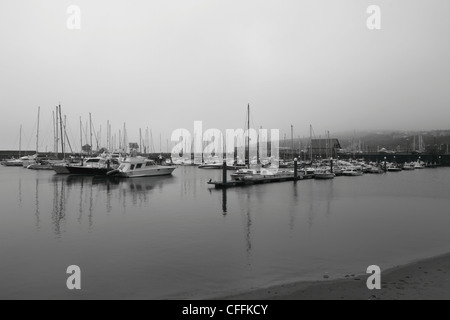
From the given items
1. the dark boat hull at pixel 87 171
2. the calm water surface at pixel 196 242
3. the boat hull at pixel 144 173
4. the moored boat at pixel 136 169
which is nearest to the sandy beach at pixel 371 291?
the calm water surface at pixel 196 242

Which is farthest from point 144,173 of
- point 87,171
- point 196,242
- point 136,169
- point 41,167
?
point 196,242

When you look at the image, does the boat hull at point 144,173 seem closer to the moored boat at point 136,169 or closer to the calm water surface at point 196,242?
the moored boat at point 136,169

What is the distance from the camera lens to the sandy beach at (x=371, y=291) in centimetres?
945

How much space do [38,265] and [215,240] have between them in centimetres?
735

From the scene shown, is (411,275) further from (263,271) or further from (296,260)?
(263,271)

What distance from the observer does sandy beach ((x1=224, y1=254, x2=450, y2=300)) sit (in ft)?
31.0

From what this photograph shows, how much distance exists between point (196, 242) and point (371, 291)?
8216 millimetres

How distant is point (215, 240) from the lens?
54.1 ft

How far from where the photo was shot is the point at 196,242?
16.0m

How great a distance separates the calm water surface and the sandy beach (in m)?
0.81

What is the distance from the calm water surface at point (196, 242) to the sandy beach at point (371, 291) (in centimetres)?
81

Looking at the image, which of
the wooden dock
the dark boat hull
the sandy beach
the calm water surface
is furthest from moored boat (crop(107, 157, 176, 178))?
the sandy beach

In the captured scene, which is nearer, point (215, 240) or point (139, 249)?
point (139, 249)
